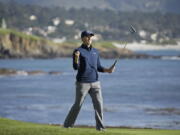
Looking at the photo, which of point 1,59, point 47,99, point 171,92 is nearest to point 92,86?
point 47,99

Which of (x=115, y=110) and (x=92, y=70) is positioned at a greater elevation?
(x=92, y=70)

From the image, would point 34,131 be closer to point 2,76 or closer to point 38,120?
point 38,120

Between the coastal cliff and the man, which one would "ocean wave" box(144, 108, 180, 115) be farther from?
the coastal cliff

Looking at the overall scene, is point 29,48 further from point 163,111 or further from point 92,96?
point 92,96

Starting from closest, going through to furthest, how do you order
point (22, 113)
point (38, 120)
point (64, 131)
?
point (64, 131) → point (38, 120) → point (22, 113)

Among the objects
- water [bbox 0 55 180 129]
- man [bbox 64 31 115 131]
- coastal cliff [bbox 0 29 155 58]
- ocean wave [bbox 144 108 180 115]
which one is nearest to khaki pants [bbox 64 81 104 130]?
man [bbox 64 31 115 131]

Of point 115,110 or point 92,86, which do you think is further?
point 115,110

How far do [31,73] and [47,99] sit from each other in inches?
1700

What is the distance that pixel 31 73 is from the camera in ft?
325

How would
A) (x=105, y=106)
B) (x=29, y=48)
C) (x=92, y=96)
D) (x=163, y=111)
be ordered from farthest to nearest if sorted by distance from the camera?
(x=29, y=48), (x=105, y=106), (x=163, y=111), (x=92, y=96)

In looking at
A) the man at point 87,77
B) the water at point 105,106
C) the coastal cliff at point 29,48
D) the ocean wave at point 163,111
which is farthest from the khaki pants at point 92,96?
the coastal cliff at point 29,48

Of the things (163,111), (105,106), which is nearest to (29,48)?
(105,106)

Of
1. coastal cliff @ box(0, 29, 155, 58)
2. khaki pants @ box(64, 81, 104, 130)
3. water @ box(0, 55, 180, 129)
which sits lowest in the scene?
coastal cliff @ box(0, 29, 155, 58)

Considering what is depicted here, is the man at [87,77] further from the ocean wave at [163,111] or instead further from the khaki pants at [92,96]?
the ocean wave at [163,111]
